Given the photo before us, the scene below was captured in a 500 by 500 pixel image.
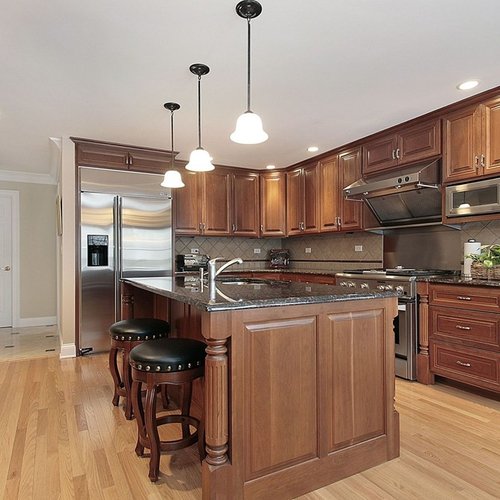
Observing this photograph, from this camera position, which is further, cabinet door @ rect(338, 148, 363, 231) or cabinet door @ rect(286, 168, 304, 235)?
cabinet door @ rect(286, 168, 304, 235)

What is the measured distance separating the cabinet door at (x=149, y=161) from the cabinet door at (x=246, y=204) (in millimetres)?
1118

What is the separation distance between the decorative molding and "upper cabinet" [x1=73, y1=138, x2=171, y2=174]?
2111 millimetres

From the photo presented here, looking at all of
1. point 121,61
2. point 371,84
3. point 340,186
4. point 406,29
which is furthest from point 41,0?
point 340,186

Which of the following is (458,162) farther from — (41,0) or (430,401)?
(41,0)

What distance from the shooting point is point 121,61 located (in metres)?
2.48

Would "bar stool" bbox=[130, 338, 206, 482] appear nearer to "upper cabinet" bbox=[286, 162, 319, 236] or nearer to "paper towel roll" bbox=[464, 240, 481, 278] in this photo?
"paper towel roll" bbox=[464, 240, 481, 278]

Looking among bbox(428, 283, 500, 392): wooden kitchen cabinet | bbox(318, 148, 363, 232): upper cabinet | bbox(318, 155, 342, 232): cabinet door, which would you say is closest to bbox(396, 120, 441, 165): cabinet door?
bbox(318, 148, 363, 232): upper cabinet

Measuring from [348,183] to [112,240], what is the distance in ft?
9.16

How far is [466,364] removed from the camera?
112 inches

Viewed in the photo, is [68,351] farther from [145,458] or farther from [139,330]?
[145,458]

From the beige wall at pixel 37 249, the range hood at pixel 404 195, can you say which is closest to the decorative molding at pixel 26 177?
the beige wall at pixel 37 249

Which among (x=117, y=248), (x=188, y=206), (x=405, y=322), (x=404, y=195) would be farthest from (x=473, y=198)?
(x=117, y=248)

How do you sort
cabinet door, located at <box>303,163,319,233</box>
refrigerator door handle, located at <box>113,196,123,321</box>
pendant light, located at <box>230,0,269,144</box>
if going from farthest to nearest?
cabinet door, located at <box>303,163,319,233</box> < refrigerator door handle, located at <box>113,196,123,321</box> < pendant light, located at <box>230,0,269,144</box>

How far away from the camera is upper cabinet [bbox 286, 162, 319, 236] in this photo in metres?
4.94
